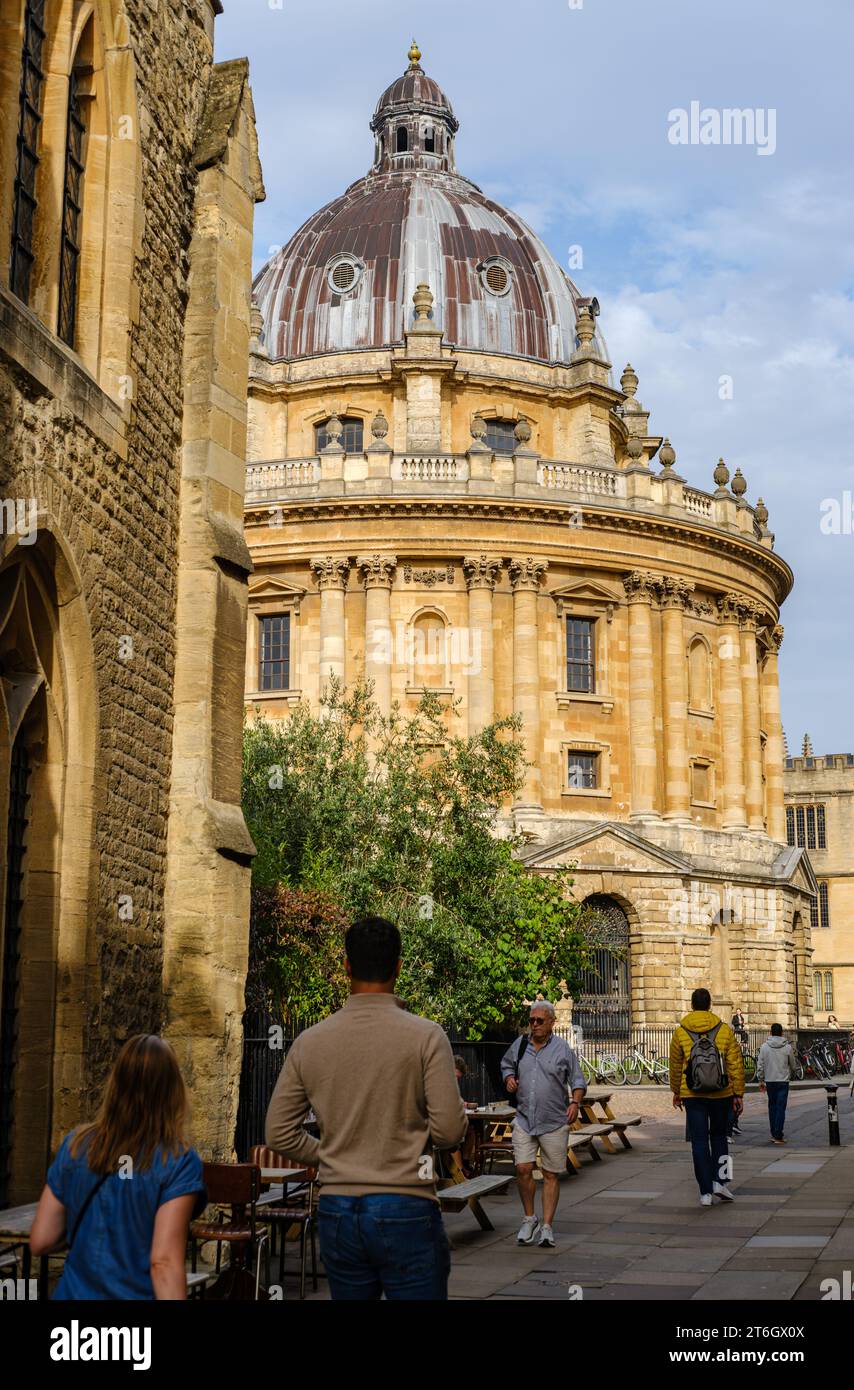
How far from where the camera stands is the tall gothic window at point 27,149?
10.4 m

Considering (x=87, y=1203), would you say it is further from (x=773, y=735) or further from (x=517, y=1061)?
(x=773, y=735)

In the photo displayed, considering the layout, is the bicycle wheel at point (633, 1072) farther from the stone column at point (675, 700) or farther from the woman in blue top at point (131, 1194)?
the woman in blue top at point (131, 1194)

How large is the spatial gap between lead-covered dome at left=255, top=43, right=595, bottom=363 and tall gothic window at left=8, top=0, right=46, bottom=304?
40979 millimetres

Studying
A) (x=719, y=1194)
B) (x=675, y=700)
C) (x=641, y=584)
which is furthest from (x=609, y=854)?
(x=719, y=1194)

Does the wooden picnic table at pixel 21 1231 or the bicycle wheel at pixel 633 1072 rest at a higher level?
the wooden picnic table at pixel 21 1231

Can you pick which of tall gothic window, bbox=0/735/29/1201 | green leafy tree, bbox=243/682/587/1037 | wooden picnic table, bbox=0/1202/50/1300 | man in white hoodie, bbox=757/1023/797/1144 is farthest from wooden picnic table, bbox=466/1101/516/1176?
wooden picnic table, bbox=0/1202/50/1300

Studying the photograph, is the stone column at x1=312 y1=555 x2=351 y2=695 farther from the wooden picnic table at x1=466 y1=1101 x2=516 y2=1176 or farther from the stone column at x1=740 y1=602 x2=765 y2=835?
the wooden picnic table at x1=466 y1=1101 x2=516 y2=1176

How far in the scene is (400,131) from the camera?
61.1 meters

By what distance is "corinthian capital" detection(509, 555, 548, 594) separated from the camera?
45844 mm

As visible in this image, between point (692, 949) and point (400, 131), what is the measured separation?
33.2 meters

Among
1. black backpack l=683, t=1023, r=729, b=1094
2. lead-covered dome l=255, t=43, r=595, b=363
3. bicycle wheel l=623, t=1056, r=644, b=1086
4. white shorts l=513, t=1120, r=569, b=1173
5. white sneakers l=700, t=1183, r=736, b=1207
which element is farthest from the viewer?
lead-covered dome l=255, t=43, r=595, b=363

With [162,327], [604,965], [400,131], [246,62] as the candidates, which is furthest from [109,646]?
[400,131]

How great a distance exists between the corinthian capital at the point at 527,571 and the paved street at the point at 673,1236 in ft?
90.0

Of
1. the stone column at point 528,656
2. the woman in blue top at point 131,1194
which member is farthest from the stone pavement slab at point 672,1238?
the stone column at point 528,656
